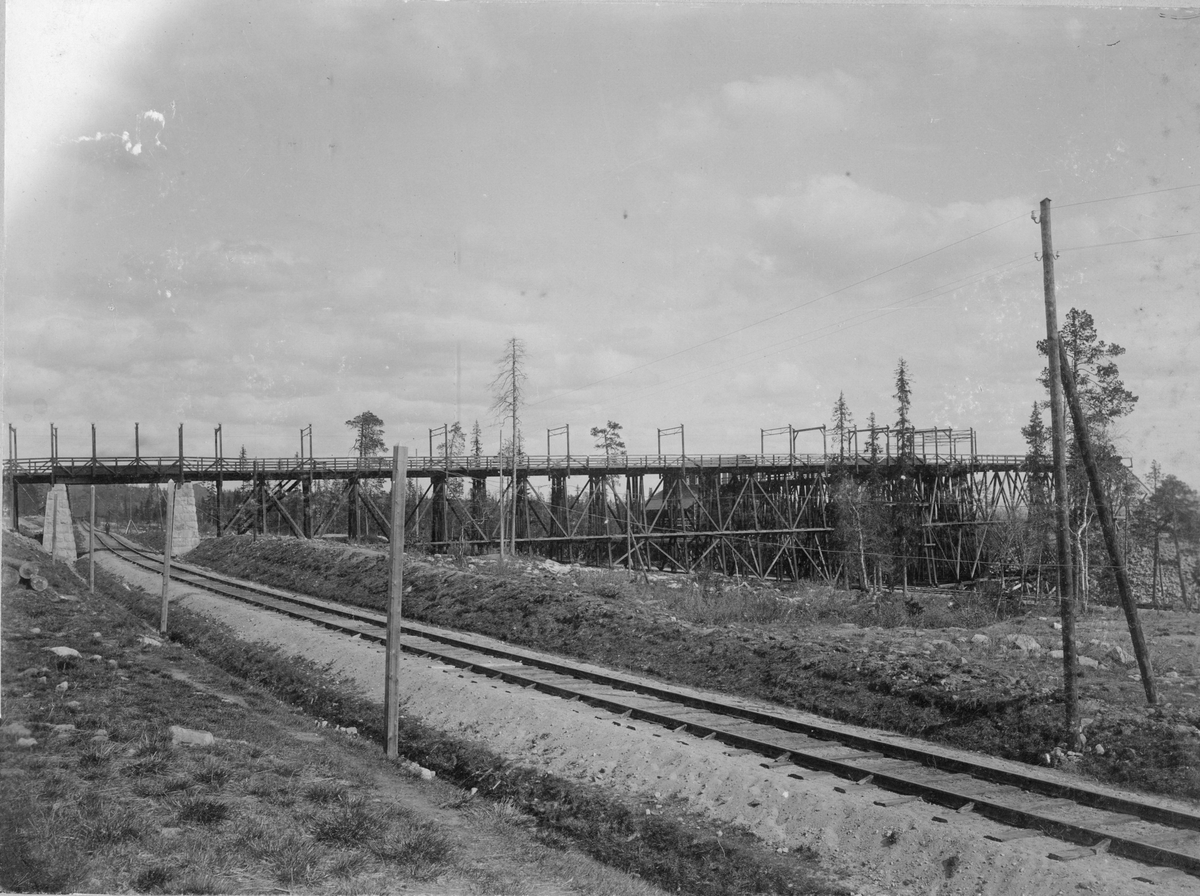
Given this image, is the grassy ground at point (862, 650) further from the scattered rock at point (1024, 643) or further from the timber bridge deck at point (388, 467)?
the timber bridge deck at point (388, 467)

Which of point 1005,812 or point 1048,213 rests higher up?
point 1048,213

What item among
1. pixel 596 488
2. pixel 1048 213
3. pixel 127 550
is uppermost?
pixel 1048 213

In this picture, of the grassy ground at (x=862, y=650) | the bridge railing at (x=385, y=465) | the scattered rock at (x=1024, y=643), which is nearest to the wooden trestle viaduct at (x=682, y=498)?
the bridge railing at (x=385, y=465)

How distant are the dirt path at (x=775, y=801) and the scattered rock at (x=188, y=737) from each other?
3.00 metres

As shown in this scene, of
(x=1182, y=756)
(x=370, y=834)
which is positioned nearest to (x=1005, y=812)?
A: (x=1182, y=756)

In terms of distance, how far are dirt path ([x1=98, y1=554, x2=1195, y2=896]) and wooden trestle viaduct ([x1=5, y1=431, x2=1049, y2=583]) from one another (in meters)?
22.4

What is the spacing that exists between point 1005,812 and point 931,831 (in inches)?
31.4

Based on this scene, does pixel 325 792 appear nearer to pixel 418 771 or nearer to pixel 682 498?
pixel 418 771

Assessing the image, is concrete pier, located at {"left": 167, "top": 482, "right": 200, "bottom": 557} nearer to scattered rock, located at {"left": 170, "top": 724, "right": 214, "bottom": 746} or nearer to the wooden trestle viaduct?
the wooden trestle viaduct

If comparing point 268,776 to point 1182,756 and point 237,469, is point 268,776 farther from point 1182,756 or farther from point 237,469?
point 237,469

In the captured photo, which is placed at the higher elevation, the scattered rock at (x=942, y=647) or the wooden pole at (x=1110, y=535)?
the wooden pole at (x=1110, y=535)

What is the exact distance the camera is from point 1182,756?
25.2 ft

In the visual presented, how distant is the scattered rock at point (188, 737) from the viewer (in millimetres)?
8062

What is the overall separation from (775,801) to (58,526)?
3659cm
